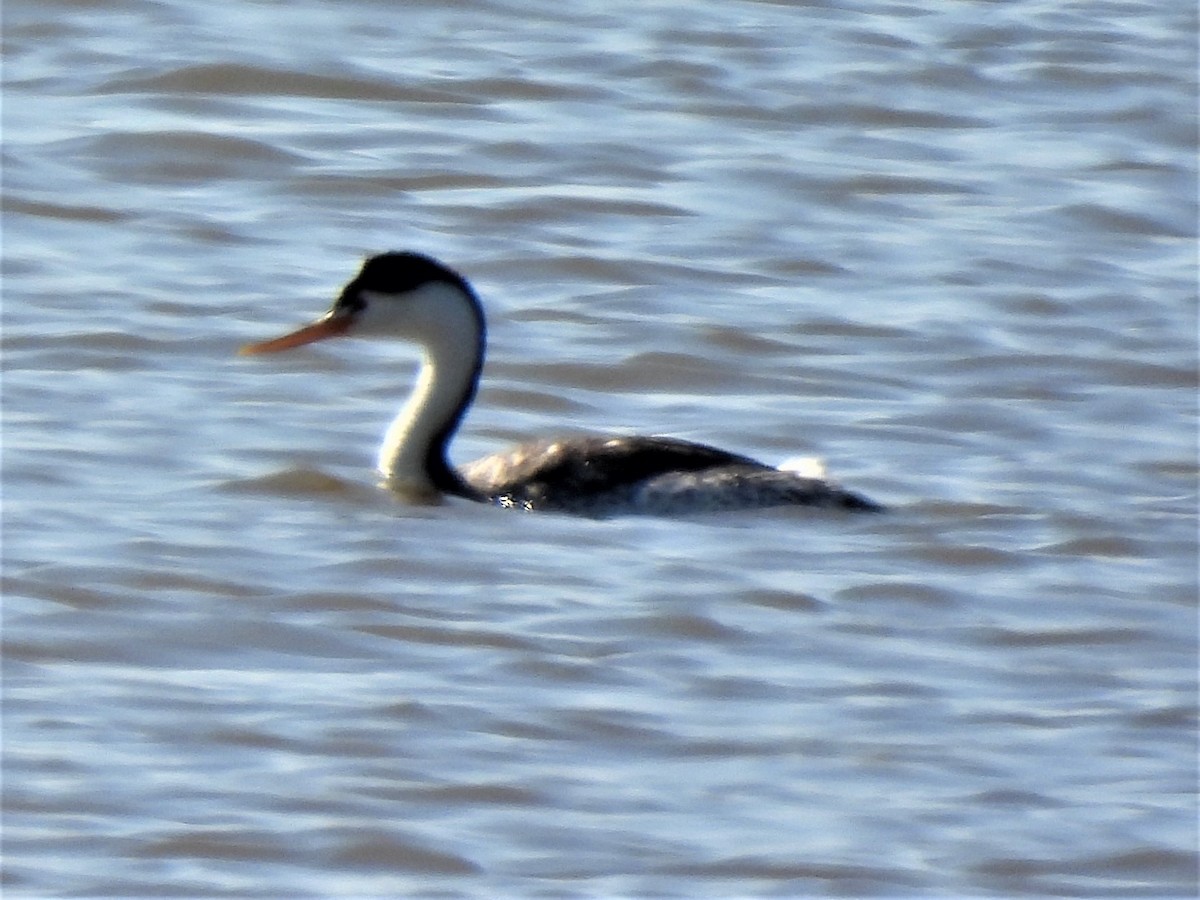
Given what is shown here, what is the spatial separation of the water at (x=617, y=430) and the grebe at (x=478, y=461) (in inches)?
4.8

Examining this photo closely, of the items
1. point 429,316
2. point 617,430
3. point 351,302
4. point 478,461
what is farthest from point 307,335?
point 617,430

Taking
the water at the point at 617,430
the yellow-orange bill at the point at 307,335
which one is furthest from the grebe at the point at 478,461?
the water at the point at 617,430

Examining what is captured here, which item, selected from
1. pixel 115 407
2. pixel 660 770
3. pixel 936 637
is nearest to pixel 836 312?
pixel 115 407

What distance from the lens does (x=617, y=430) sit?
34.2 ft

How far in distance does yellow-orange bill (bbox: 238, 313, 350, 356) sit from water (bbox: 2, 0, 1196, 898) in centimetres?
25

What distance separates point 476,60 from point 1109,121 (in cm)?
307

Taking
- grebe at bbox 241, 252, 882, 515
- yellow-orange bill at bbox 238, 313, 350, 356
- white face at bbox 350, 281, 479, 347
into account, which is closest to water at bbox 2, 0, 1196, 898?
grebe at bbox 241, 252, 882, 515

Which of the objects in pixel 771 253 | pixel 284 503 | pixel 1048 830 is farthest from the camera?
pixel 771 253

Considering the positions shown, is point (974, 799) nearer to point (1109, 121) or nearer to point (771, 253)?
point (771, 253)

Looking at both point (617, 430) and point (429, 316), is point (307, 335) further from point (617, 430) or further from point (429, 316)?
point (617, 430)

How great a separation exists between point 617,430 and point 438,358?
74cm

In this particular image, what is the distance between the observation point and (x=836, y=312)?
1169 cm

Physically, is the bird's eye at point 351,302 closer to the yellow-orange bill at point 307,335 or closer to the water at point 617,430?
the yellow-orange bill at point 307,335

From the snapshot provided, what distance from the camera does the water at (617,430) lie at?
6.60 m
